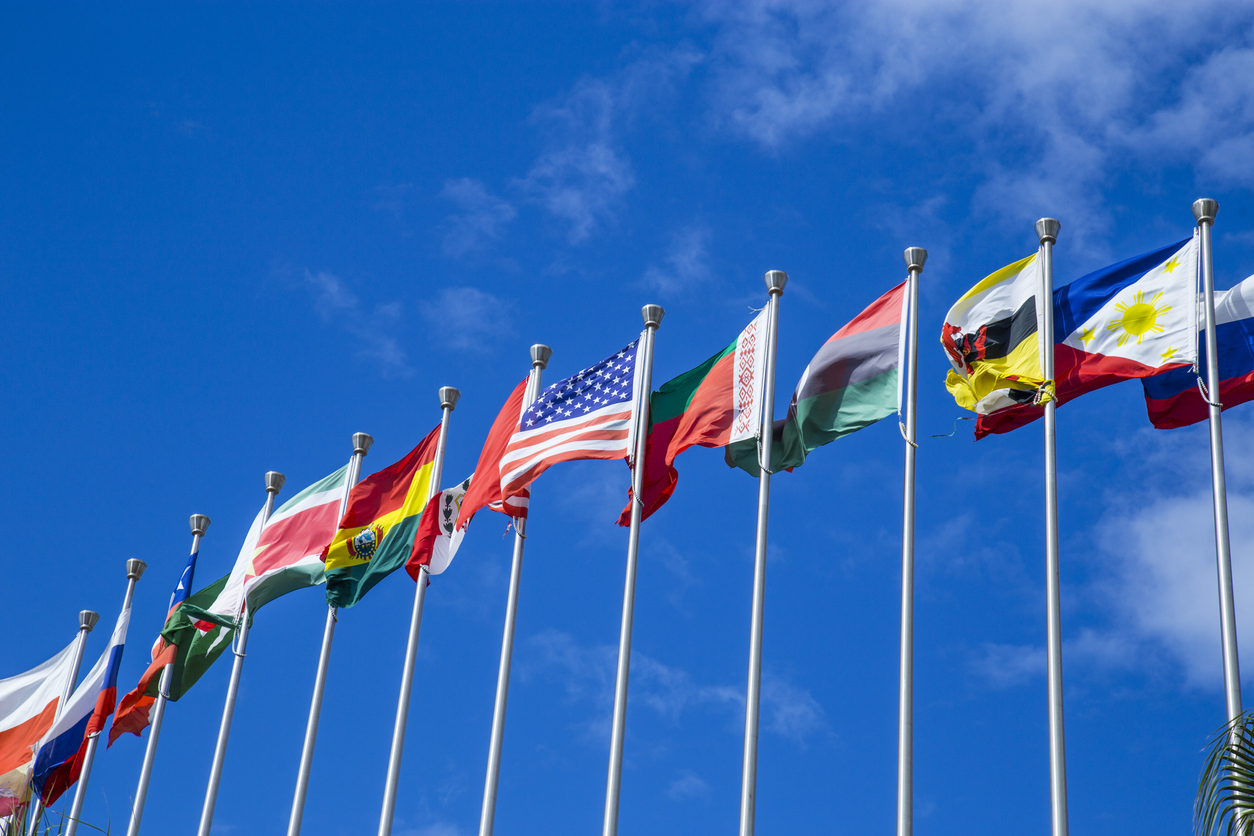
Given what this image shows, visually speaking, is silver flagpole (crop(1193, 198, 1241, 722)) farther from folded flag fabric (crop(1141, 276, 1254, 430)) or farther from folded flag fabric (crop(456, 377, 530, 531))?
folded flag fabric (crop(456, 377, 530, 531))

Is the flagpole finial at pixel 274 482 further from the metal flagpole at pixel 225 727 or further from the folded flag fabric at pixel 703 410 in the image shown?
the folded flag fabric at pixel 703 410

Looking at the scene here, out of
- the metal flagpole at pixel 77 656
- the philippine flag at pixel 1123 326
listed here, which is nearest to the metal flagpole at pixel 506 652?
the philippine flag at pixel 1123 326

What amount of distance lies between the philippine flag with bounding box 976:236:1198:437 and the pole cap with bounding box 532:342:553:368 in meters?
7.55

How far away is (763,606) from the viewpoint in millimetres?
19375

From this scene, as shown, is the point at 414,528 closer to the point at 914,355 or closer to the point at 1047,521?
the point at 914,355

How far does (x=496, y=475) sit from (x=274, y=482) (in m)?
7.02

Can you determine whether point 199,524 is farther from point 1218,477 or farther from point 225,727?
point 1218,477

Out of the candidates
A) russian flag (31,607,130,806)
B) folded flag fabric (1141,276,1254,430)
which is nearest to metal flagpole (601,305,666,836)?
folded flag fabric (1141,276,1254,430)

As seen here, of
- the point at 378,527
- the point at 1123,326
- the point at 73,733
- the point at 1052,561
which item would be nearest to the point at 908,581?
the point at 1052,561

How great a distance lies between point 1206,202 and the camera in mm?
19359

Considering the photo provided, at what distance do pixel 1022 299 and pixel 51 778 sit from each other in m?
20.5

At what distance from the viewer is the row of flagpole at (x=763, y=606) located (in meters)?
16.6

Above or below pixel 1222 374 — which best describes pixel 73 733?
below

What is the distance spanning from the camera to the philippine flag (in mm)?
18922
